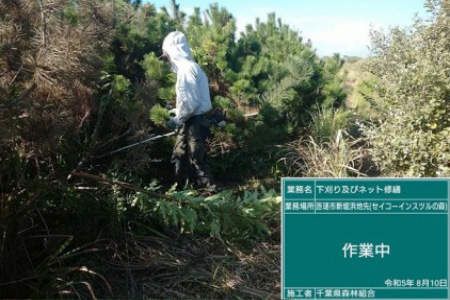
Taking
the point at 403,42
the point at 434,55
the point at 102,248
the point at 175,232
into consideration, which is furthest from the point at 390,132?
the point at 102,248

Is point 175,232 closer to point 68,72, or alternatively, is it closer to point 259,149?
point 68,72

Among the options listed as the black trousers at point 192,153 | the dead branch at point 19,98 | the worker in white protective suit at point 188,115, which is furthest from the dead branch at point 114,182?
the black trousers at point 192,153

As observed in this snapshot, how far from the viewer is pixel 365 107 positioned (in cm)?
780

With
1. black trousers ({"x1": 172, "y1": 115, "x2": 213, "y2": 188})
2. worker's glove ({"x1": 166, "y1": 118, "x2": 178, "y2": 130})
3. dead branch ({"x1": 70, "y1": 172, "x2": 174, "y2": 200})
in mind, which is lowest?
dead branch ({"x1": 70, "y1": 172, "x2": 174, "y2": 200})

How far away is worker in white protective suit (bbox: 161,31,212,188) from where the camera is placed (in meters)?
5.57

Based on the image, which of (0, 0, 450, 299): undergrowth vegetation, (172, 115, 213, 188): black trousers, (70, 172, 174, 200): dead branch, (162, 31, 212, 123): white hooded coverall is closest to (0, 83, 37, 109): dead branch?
(0, 0, 450, 299): undergrowth vegetation

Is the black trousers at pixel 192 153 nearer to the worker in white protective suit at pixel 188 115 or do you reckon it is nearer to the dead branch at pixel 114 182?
the worker in white protective suit at pixel 188 115

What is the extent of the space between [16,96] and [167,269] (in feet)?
5.56

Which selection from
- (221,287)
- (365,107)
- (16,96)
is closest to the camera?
(16,96)

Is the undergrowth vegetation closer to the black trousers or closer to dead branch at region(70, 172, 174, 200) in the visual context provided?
dead branch at region(70, 172, 174, 200)

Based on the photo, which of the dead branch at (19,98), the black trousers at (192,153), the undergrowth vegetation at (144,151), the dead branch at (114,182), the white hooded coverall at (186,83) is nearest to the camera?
the dead branch at (19,98)

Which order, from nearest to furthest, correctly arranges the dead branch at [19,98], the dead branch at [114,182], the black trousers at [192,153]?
the dead branch at [19,98] < the dead branch at [114,182] < the black trousers at [192,153]

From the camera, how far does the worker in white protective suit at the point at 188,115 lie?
5.57m

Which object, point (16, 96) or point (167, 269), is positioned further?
point (167, 269)
